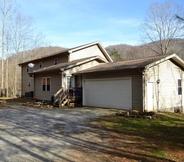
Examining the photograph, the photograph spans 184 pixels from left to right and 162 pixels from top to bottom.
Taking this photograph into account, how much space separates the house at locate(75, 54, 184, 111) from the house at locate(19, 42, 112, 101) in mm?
1326

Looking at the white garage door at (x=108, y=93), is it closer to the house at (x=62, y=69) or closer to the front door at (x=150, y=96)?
the front door at (x=150, y=96)

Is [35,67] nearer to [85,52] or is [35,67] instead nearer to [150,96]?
[85,52]

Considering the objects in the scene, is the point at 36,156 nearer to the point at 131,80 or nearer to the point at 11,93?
the point at 131,80

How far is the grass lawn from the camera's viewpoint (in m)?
4.95

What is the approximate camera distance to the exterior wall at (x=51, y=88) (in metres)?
18.0

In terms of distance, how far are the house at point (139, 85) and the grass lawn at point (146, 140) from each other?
145 inches

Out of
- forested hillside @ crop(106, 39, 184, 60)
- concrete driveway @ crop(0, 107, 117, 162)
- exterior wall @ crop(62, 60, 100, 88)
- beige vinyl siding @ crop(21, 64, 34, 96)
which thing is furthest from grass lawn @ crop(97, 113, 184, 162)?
forested hillside @ crop(106, 39, 184, 60)

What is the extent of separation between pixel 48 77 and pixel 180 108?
12.2 m

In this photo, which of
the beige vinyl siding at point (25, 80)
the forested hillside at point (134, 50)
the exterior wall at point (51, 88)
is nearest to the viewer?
the exterior wall at point (51, 88)

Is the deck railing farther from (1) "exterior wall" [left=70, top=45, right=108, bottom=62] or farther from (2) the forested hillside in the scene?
(2) the forested hillside

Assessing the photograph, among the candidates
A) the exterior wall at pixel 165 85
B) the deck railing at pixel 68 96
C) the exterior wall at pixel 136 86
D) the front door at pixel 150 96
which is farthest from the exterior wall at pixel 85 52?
the front door at pixel 150 96

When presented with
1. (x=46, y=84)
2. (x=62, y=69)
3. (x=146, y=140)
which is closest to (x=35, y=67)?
(x=46, y=84)

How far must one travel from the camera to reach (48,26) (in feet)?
86.7

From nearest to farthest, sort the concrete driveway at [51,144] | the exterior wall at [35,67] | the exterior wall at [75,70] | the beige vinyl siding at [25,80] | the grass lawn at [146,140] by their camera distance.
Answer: the concrete driveway at [51,144]
the grass lawn at [146,140]
the exterior wall at [75,70]
the exterior wall at [35,67]
the beige vinyl siding at [25,80]
